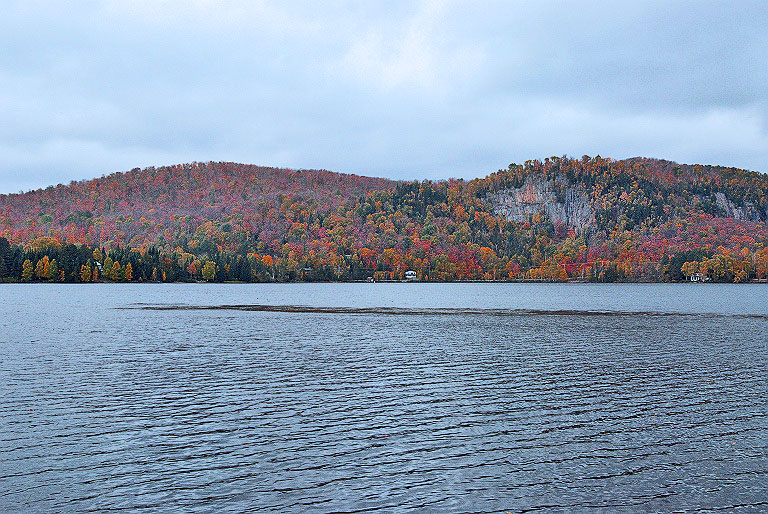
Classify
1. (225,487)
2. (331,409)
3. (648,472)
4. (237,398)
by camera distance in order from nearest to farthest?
(225,487)
(648,472)
(331,409)
(237,398)

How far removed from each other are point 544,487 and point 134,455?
12.3 metres

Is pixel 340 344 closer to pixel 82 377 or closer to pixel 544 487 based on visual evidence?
pixel 82 377

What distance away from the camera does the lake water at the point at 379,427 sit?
16.4 meters

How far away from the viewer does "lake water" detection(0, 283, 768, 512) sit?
16406mm

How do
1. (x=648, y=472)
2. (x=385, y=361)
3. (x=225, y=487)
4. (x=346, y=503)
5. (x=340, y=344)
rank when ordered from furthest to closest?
(x=340, y=344)
(x=385, y=361)
(x=648, y=472)
(x=225, y=487)
(x=346, y=503)

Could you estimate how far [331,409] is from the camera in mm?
26000

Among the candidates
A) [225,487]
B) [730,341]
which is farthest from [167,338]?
[730,341]

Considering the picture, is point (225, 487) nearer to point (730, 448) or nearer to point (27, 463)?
point (27, 463)

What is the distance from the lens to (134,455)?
19.4 m

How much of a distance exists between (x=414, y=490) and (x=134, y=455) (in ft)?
29.3

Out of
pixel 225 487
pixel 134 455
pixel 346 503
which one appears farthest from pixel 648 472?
pixel 134 455

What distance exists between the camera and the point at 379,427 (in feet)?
75.9

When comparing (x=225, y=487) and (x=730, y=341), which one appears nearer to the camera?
(x=225, y=487)

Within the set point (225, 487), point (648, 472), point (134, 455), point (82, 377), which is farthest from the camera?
point (82, 377)
